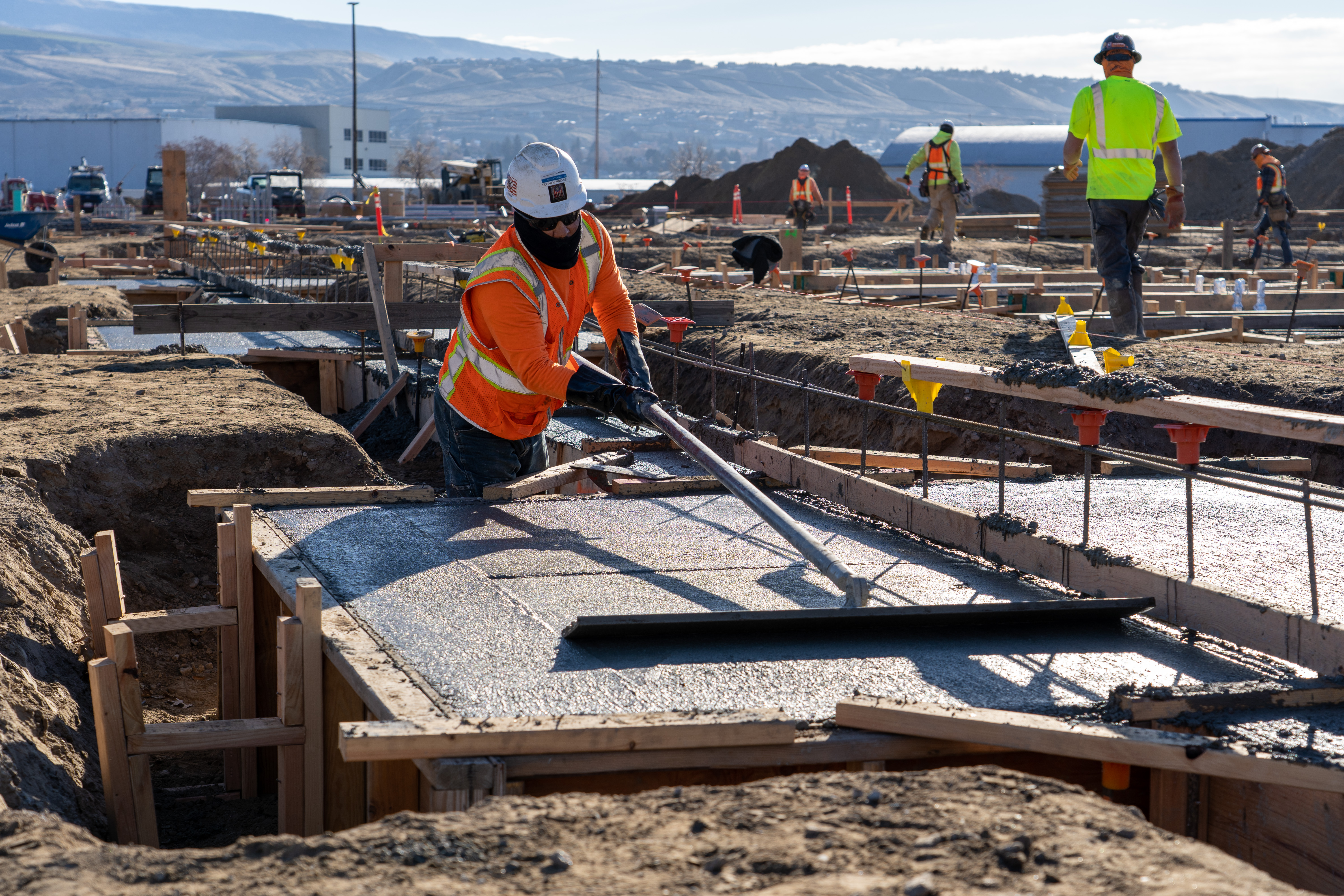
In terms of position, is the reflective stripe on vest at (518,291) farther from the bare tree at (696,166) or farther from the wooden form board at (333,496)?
the bare tree at (696,166)

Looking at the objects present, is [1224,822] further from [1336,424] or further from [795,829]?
[795,829]

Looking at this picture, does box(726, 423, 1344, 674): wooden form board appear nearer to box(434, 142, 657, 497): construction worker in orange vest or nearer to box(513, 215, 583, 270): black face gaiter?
box(434, 142, 657, 497): construction worker in orange vest

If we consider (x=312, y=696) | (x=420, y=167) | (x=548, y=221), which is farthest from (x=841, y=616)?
(x=420, y=167)

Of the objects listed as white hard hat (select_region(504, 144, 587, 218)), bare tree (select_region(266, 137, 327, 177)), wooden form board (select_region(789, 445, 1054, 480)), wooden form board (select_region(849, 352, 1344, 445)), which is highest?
bare tree (select_region(266, 137, 327, 177))

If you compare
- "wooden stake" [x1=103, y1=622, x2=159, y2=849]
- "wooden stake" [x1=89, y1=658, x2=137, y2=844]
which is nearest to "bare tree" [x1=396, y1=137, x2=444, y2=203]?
"wooden stake" [x1=103, y1=622, x2=159, y2=849]

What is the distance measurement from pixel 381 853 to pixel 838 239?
25679mm

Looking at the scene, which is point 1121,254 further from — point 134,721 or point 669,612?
point 134,721

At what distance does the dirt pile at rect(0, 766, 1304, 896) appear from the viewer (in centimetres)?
254

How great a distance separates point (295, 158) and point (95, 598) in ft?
381

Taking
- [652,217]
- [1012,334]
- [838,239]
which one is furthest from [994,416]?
[652,217]

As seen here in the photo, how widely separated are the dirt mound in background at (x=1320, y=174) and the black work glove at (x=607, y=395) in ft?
131

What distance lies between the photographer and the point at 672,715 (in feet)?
11.5

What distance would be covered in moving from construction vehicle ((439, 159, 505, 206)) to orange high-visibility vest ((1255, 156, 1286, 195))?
2486cm

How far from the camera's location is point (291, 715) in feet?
14.7
